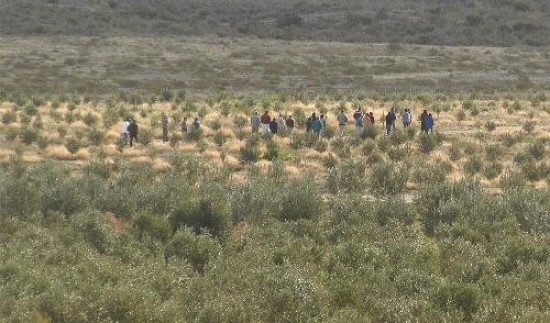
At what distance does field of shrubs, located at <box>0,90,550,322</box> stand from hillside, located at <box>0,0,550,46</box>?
5342 centimetres

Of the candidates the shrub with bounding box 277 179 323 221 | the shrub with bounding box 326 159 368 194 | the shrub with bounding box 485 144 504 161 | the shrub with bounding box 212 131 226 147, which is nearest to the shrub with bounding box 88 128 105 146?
the shrub with bounding box 212 131 226 147

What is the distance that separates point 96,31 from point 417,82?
39679 millimetres

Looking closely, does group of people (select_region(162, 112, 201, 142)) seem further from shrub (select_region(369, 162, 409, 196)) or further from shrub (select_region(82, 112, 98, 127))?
shrub (select_region(369, 162, 409, 196))

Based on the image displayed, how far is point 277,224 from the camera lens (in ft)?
50.6

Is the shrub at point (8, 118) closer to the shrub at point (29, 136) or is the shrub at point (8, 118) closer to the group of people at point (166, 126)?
the shrub at point (29, 136)

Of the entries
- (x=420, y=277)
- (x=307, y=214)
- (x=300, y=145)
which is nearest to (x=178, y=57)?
(x=300, y=145)

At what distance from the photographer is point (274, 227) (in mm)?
15133

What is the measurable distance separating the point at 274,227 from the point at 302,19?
257 ft

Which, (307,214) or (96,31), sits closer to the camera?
(307,214)

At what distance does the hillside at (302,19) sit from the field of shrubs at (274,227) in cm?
5342

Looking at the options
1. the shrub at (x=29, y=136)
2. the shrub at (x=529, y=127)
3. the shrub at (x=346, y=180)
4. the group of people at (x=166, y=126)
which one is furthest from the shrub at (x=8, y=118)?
the shrub at (x=529, y=127)

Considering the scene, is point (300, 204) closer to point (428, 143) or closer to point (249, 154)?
point (249, 154)

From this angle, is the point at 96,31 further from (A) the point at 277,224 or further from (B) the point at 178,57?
(A) the point at 277,224

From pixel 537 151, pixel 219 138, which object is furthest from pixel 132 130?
pixel 537 151
